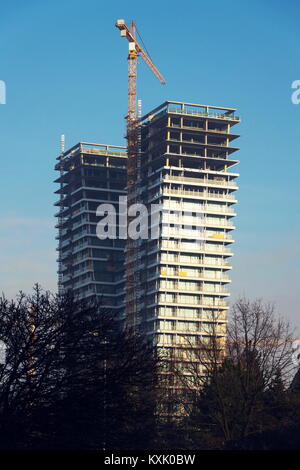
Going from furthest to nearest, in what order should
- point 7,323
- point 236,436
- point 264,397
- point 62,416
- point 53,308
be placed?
point 264,397
point 236,436
point 53,308
point 7,323
point 62,416

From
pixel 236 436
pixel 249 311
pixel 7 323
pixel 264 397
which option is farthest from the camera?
pixel 249 311

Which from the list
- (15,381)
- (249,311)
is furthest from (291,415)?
(15,381)

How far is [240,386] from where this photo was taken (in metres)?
80.6

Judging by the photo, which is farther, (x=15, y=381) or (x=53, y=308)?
(x=53, y=308)

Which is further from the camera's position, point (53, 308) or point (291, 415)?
point (291, 415)
